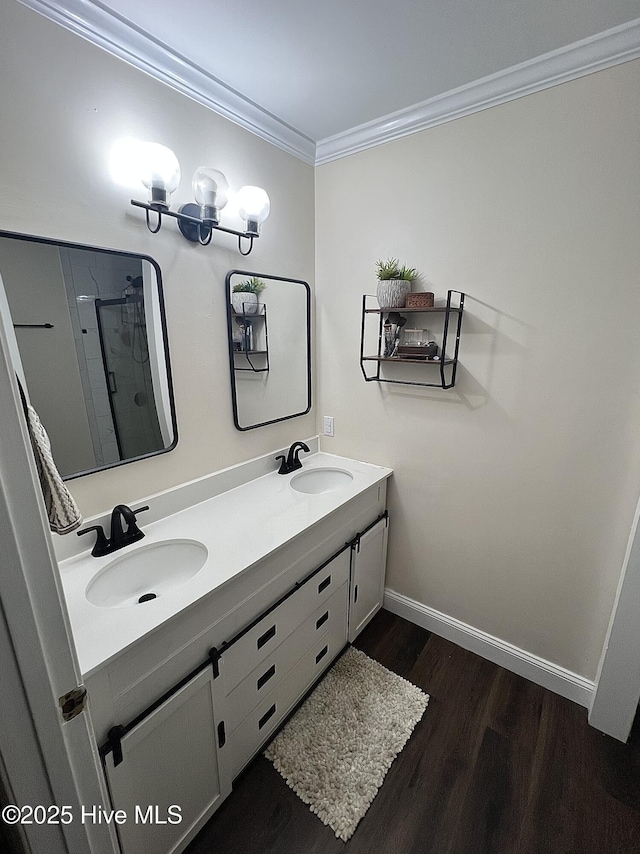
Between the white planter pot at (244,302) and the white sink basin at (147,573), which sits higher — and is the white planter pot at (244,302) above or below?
above

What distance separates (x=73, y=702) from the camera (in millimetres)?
641

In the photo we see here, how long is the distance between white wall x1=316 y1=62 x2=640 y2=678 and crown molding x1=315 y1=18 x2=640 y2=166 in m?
0.04

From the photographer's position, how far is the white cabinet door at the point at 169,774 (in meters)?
0.94

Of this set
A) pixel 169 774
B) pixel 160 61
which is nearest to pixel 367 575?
pixel 169 774

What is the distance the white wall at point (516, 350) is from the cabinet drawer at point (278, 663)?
0.56m

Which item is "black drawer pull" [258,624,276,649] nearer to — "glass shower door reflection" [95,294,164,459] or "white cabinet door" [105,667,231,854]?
"white cabinet door" [105,667,231,854]

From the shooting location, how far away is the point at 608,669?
1467 millimetres

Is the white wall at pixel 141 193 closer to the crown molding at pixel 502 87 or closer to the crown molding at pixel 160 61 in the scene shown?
the crown molding at pixel 160 61

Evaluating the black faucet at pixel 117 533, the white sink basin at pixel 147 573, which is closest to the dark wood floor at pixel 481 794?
the white sink basin at pixel 147 573

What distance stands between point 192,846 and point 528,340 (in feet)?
6.85

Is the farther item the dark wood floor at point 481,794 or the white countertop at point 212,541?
the dark wood floor at point 481,794

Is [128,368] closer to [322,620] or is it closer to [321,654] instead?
[322,620]

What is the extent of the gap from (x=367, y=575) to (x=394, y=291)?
1.40 m

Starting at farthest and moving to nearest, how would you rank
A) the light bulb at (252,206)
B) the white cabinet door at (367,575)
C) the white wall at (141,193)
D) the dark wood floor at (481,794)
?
the white cabinet door at (367,575)
the light bulb at (252,206)
the dark wood floor at (481,794)
the white wall at (141,193)
